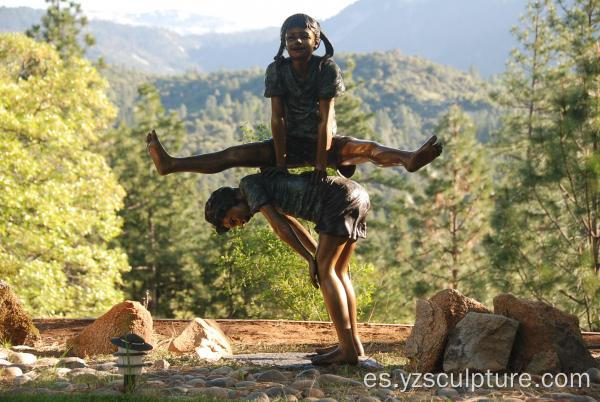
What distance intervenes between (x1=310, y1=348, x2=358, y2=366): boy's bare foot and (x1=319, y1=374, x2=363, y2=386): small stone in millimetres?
459

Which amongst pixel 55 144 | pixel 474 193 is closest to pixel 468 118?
pixel 474 193

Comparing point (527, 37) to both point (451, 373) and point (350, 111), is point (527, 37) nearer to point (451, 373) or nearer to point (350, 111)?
point (350, 111)

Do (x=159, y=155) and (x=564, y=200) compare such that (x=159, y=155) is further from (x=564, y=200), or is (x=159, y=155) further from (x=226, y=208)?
(x=564, y=200)

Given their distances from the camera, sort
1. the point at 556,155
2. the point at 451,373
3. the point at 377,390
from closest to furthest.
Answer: the point at 377,390
the point at 451,373
the point at 556,155

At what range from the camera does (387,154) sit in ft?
15.7

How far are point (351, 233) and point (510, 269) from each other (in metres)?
8.62

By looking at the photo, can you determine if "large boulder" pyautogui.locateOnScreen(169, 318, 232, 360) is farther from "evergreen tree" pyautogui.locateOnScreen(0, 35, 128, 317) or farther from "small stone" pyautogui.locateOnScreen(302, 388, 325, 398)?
"evergreen tree" pyautogui.locateOnScreen(0, 35, 128, 317)

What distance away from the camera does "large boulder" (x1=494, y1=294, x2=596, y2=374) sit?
481cm

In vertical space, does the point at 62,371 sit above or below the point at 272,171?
below

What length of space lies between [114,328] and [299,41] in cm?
283

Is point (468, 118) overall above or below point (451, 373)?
above

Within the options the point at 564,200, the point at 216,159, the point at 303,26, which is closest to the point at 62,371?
the point at 216,159

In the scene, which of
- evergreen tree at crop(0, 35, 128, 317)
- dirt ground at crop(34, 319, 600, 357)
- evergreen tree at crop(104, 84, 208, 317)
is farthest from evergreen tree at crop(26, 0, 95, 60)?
dirt ground at crop(34, 319, 600, 357)

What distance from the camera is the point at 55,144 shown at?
13.6 m
